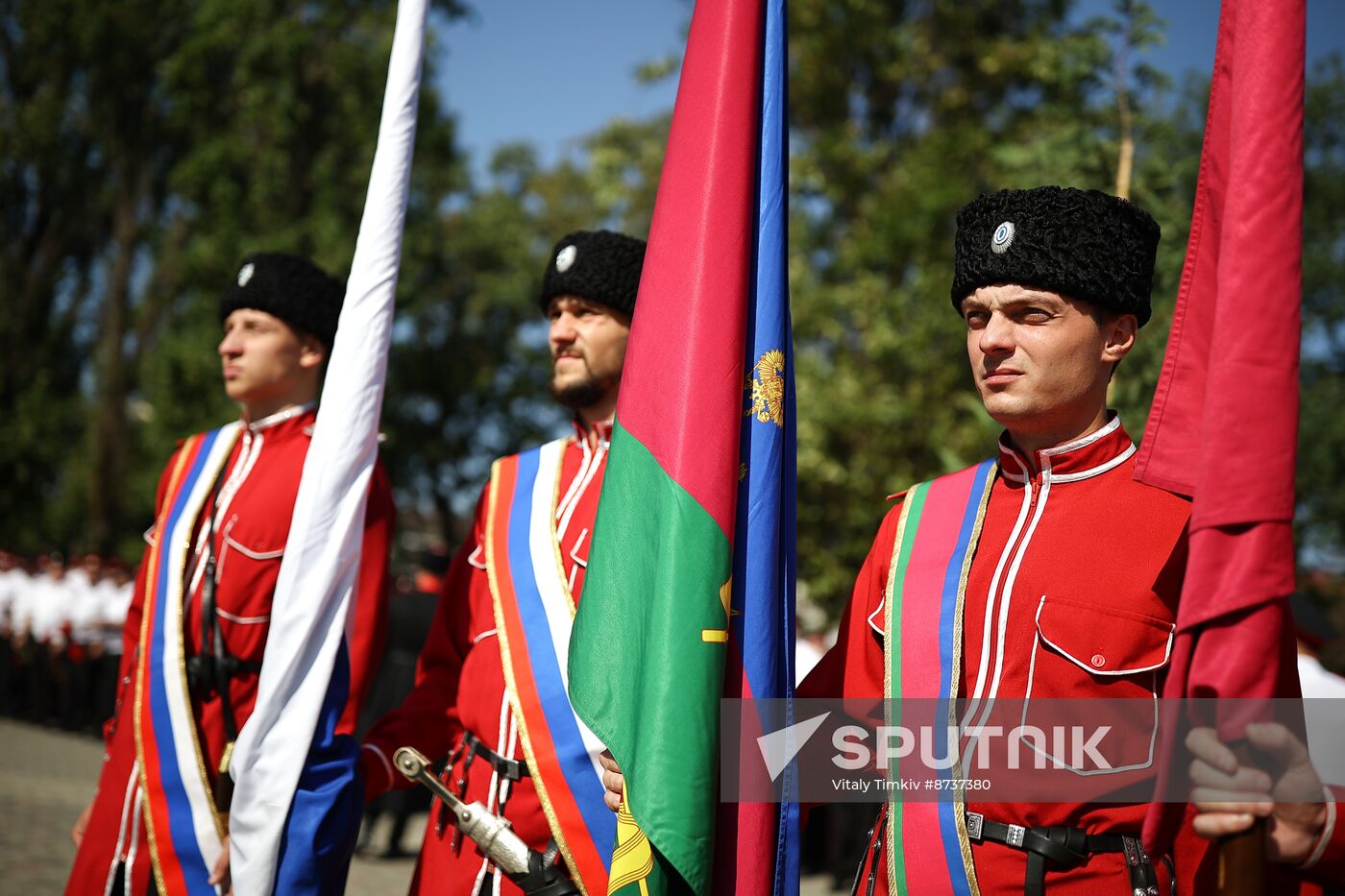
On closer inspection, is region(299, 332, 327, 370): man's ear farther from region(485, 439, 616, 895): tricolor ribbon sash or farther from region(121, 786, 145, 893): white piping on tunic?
region(121, 786, 145, 893): white piping on tunic

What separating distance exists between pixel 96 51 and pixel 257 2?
698cm

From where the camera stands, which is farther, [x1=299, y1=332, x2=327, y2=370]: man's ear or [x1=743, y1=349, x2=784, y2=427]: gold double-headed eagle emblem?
[x1=299, y1=332, x2=327, y2=370]: man's ear

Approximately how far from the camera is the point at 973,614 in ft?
7.70

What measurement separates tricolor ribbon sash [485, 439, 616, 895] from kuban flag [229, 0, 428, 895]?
37 centimetres

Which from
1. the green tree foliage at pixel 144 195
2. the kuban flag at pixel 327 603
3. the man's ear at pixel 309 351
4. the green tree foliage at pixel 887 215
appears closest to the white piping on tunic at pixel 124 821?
the kuban flag at pixel 327 603

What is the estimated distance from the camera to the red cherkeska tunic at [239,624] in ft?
10.6

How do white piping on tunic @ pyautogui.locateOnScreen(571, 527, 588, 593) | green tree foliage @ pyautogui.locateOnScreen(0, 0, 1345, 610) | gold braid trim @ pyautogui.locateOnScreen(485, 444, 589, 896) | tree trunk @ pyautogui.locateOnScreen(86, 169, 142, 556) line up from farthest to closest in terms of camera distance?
1. tree trunk @ pyautogui.locateOnScreen(86, 169, 142, 556)
2. green tree foliage @ pyautogui.locateOnScreen(0, 0, 1345, 610)
3. white piping on tunic @ pyautogui.locateOnScreen(571, 527, 588, 593)
4. gold braid trim @ pyautogui.locateOnScreen(485, 444, 589, 896)

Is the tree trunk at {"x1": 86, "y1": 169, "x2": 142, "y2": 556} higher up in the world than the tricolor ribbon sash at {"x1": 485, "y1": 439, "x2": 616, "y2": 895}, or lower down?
higher up

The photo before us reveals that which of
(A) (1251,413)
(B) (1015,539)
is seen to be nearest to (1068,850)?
(B) (1015,539)

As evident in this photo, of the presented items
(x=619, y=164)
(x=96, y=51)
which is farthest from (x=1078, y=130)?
(x=96, y=51)

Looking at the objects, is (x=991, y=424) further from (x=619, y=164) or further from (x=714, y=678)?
→ (x=619, y=164)

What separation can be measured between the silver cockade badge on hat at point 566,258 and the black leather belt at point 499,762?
1289 mm

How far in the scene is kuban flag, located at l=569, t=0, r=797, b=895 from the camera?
7.38 ft

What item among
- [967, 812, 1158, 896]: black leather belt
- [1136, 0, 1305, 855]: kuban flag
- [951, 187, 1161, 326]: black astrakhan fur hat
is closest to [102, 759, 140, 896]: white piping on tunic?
[967, 812, 1158, 896]: black leather belt
